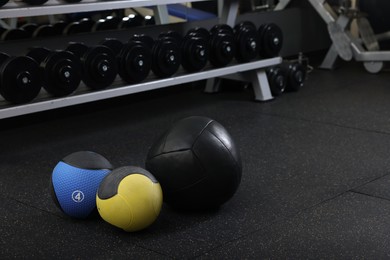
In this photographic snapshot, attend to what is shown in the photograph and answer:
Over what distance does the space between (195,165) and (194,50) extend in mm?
1458

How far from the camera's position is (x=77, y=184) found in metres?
1.87

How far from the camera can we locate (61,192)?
1.88 metres

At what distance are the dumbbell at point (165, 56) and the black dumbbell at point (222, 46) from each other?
257mm

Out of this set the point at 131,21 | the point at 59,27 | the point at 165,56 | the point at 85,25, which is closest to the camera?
the point at 165,56

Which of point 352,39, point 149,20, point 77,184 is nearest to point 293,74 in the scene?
point 352,39

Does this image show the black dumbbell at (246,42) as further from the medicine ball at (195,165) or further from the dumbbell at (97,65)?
the medicine ball at (195,165)

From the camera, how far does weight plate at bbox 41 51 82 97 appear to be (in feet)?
8.73

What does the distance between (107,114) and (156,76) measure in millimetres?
475

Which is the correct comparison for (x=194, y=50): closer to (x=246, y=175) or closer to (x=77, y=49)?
(x=77, y=49)

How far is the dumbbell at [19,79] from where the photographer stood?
2518 mm

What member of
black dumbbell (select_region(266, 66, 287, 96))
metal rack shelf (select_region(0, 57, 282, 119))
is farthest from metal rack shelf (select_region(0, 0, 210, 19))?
black dumbbell (select_region(266, 66, 287, 96))

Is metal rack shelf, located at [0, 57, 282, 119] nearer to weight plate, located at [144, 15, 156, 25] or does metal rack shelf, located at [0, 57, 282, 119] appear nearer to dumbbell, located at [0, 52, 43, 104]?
dumbbell, located at [0, 52, 43, 104]

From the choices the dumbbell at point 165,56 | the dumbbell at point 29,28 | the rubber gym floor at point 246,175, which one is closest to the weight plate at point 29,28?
the dumbbell at point 29,28

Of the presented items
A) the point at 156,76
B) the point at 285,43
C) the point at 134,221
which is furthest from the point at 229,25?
the point at 134,221
